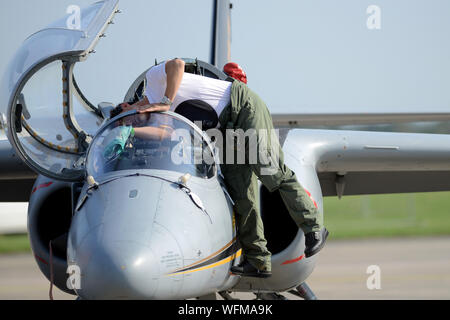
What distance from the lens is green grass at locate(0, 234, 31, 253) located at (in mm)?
16312

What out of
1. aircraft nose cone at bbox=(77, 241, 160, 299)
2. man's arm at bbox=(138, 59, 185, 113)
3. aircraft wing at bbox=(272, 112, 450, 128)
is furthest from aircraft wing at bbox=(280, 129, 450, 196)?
aircraft nose cone at bbox=(77, 241, 160, 299)

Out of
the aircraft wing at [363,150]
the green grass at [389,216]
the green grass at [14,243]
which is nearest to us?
the aircraft wing at [363,150]

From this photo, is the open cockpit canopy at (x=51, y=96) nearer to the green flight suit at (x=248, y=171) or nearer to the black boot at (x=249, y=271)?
the green flight suit at (x=248, y=171)

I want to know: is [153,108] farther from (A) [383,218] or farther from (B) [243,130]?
(A) [383,218]

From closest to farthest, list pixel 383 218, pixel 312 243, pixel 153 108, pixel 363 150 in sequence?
pixel 153 108 < pixel 312 243 < pixel 363 150 < pixel 383 218

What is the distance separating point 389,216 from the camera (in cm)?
2262

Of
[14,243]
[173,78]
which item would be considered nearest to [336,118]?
[173,78]

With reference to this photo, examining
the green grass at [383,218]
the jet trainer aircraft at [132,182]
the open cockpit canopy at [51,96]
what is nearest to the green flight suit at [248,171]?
the jet trainer aircraft at [132,182]

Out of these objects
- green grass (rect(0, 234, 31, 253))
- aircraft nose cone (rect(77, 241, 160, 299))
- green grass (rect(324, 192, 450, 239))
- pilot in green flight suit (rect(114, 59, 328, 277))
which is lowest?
green grass (rect(324, 192, 450, 239))

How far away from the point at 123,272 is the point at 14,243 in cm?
1441

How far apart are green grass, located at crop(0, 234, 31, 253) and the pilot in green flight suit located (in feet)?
42.1

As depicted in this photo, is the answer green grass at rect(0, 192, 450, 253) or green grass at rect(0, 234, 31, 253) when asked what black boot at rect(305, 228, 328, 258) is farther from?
green grass at rect(0, 192, 450, 253)

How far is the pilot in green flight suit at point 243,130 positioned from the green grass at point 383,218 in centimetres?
1294

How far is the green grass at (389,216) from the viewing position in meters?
18.8
